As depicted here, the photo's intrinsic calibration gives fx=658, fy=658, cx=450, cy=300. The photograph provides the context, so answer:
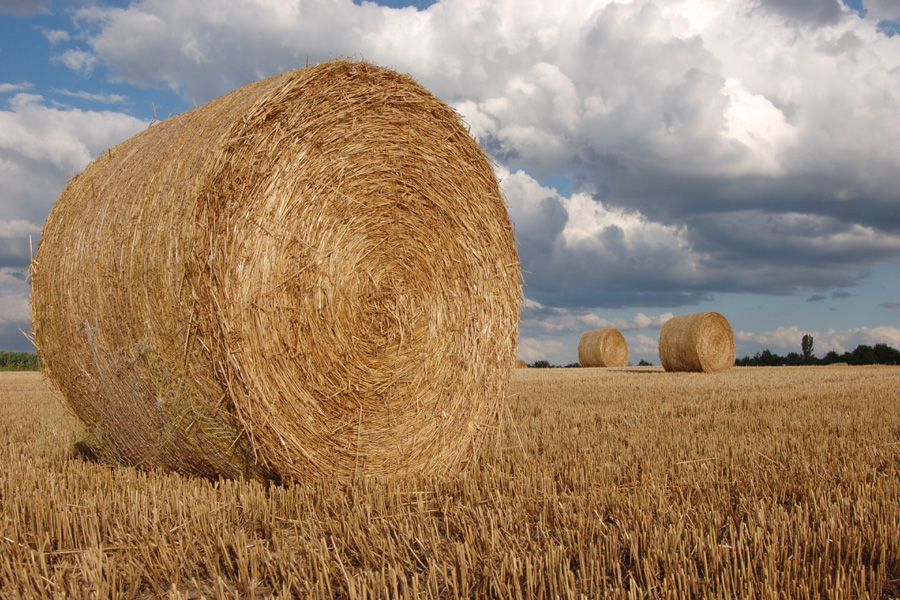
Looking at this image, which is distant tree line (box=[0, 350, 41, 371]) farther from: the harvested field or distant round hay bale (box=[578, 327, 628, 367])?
the harvested field

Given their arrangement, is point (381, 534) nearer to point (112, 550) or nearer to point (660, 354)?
point (112, 550)

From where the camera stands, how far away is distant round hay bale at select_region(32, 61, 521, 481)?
12.2 feet

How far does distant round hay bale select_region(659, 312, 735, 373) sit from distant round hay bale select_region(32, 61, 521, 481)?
12.1m

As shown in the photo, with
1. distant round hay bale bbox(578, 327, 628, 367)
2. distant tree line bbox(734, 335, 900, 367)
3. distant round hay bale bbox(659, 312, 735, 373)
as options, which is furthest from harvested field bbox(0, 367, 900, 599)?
distant tree line bbox(734, 335, 900, 367)

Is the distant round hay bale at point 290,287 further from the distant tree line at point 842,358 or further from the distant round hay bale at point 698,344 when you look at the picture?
the distant tree line at point 842,358

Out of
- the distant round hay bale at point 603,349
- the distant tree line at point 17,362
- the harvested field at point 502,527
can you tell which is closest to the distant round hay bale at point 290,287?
the harvested field at point 502,527

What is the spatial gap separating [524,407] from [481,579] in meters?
5.37

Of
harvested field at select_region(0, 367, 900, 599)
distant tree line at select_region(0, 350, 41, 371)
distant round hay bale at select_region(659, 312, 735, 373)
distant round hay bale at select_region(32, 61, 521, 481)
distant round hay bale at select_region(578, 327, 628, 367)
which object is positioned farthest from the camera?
distant tree line at select_region(0, 350, 41, 371)

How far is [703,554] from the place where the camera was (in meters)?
2.54

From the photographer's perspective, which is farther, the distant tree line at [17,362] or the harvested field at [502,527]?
the distant tree line at [17,362]

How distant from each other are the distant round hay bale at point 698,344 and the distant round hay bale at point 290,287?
12097 millimetres

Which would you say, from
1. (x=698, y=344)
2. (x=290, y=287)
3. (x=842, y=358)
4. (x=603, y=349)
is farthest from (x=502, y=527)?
(x=842, y=358)

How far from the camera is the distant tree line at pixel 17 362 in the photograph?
78.1ft

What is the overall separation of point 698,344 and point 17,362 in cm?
2344
